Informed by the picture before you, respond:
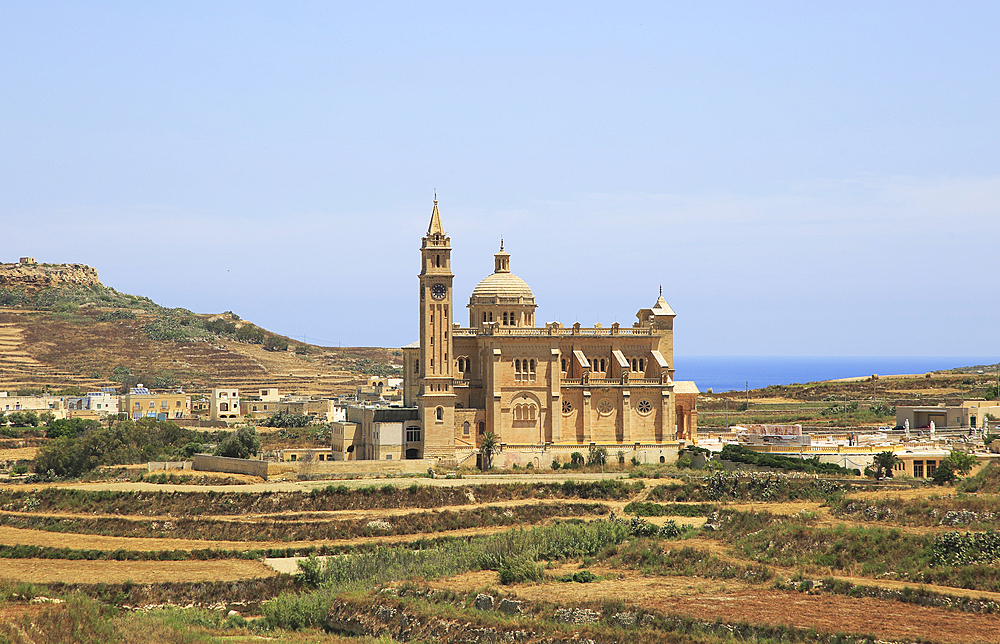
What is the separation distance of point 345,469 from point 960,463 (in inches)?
1226

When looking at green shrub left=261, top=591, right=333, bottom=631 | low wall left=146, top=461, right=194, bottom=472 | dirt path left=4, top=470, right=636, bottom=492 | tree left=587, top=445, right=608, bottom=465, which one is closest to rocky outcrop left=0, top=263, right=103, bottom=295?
low wall left=146, top=461, right=194, bottom=472

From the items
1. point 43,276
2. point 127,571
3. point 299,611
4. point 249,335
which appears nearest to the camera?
point 299,611

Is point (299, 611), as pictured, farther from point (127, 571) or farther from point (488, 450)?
point (488, 450)

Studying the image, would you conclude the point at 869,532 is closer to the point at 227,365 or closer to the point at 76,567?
the point at 76,567

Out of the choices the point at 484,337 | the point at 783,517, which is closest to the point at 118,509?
the point at 484,337

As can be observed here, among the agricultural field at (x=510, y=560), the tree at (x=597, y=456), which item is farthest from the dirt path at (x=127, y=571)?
the tree at (x=597, y=456)

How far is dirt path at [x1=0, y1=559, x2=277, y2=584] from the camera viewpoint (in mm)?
51312

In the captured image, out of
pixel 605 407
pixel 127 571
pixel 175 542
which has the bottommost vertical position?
Answer: pixel 127 571

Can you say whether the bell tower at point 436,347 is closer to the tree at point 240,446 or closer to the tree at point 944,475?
the tree at point 240,446

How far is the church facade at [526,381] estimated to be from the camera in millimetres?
71188

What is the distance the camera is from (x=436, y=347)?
7119 centimetres

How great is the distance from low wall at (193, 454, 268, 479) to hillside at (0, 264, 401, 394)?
65.2m

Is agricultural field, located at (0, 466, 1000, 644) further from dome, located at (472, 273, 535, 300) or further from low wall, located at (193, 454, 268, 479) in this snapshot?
dome, located at (472, 273, 535, 300)

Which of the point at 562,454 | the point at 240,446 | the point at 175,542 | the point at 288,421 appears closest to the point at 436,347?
the point at 562,454
